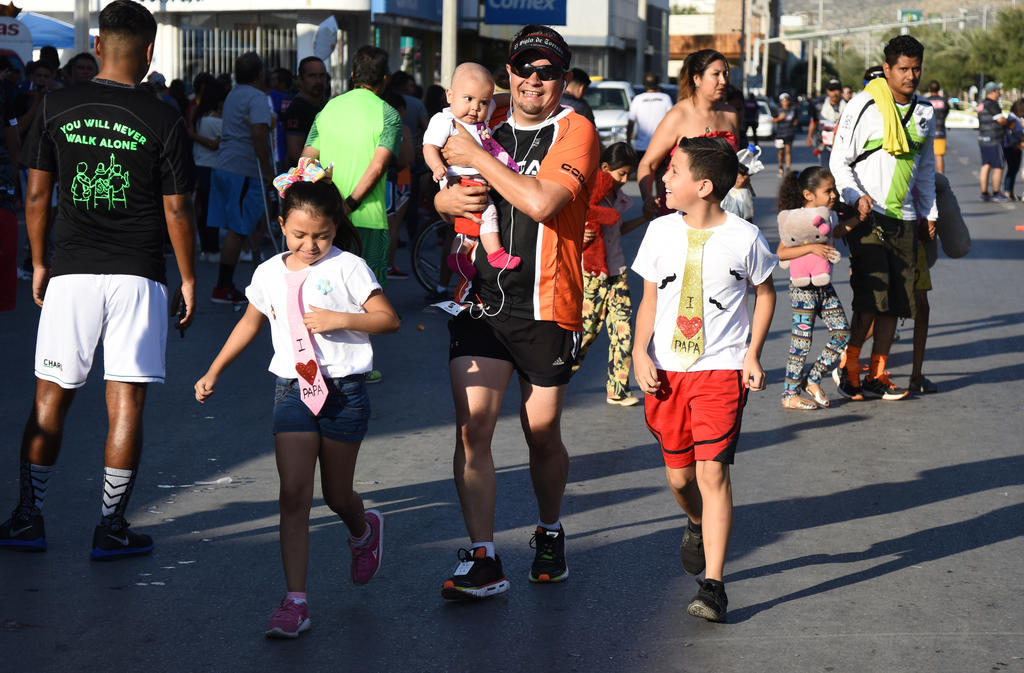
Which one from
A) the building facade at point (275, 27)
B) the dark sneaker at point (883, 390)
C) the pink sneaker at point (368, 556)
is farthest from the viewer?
the building facade at point (275, 27)

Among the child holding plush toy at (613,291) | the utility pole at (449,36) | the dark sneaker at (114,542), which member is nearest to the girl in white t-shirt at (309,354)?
the dark sneaker at (114,542)

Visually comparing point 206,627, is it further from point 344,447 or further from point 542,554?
point 542,554

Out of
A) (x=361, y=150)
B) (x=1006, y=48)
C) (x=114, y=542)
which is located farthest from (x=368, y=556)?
(x=1006, y=48)

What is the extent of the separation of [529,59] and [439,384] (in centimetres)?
424

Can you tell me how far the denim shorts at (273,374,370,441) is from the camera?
4453mm

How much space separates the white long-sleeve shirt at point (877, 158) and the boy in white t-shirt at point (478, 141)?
11.1ft

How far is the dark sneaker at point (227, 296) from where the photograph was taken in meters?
11.4

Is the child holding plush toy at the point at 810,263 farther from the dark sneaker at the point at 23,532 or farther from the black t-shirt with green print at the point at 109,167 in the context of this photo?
the dark sneaker at the point at 23,532

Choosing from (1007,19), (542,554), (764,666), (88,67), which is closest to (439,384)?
(542,554)

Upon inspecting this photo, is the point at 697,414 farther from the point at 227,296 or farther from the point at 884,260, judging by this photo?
the point at 227,296

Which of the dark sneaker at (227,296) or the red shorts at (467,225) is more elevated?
the red shorts at (467,225)

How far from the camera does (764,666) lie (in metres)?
4.27

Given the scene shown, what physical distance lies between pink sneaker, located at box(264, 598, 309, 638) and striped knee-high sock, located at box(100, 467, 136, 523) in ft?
3.36

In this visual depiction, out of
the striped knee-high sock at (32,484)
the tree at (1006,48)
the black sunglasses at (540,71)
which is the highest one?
the tree at (1006,48)
